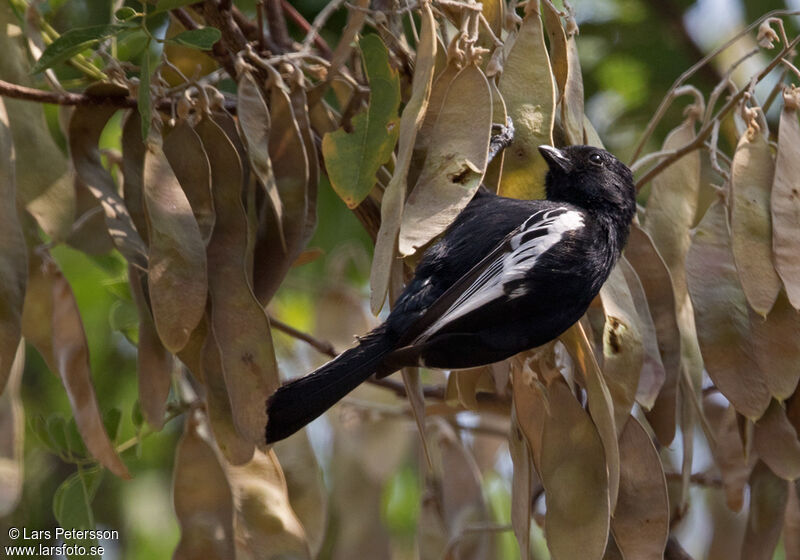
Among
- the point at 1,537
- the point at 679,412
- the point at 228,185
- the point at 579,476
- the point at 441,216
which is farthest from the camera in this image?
the point at 1,537

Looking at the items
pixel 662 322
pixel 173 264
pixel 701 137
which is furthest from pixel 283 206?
pixel 701 137

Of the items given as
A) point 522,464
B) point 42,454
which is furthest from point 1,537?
point 522,464

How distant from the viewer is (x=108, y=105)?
222 centimetres

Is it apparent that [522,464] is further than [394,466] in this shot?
No

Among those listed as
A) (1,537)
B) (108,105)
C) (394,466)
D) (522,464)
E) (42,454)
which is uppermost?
(108,105)

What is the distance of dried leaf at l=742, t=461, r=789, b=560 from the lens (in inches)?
90.0

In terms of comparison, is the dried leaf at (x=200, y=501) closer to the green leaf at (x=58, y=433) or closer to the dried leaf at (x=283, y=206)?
the green leaf at (x=58, y=433)

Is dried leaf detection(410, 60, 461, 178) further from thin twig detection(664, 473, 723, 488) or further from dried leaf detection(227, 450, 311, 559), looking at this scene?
thin twig detection(664, 473, 723, 488)

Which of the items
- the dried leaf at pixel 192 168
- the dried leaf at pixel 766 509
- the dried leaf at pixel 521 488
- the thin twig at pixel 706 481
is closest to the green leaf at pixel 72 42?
the dried leaf at pixel 192 168

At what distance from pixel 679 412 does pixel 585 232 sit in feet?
1.43

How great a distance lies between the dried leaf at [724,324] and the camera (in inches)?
81.7

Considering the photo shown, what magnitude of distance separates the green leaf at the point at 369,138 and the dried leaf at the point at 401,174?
0.28 ft

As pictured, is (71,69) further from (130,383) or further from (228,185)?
(130,383)

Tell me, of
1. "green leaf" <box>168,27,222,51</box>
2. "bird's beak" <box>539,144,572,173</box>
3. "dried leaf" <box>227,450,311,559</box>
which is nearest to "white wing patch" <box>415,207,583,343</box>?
"bird's beak" <box>539,144,572,173</box>
